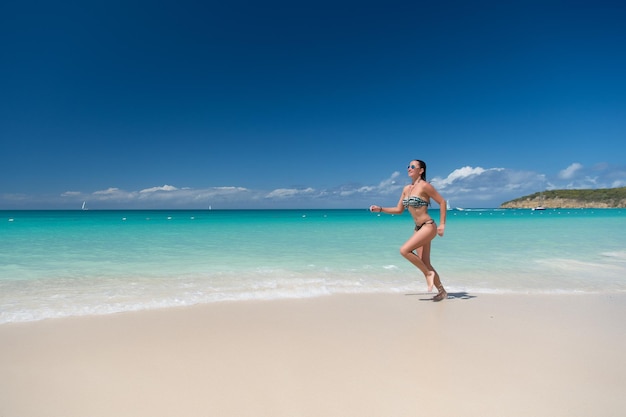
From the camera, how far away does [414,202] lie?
612 cm

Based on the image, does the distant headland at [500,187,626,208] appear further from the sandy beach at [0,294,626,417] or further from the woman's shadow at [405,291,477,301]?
the sandy beach at [0,294,626,417]

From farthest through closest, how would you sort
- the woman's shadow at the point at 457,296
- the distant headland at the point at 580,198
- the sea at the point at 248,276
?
the distant headland at the point at 580,198
the woman's shadow at the point at 457,296
the sea at the point at 248,276

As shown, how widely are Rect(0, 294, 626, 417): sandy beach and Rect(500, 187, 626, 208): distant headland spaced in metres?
168

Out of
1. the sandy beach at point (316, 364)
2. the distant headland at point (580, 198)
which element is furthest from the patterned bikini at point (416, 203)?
the distant headland at point (580, 198)

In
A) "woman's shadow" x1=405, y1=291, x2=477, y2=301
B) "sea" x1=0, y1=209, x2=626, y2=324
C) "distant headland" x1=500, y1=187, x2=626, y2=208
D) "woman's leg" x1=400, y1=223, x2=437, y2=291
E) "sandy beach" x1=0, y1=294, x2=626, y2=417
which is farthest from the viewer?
"distant headland" x1=500, y1=187, x2=626, y2=208

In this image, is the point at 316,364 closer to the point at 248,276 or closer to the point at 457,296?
the point at 457,296

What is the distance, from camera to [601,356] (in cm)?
370

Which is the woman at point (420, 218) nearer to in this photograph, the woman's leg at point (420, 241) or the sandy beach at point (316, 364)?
the woman's leg at point (420, 241)

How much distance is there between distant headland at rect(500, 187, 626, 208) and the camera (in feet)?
459

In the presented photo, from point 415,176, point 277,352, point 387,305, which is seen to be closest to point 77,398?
point 277,352

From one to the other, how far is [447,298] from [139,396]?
16.3 feet

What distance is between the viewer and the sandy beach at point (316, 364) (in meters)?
2.75

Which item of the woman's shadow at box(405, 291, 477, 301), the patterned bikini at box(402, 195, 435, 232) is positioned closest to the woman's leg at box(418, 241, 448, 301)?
the woman's shadow at box(405, 291, 477, 301)

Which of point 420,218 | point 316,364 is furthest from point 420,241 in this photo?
point 316,364
